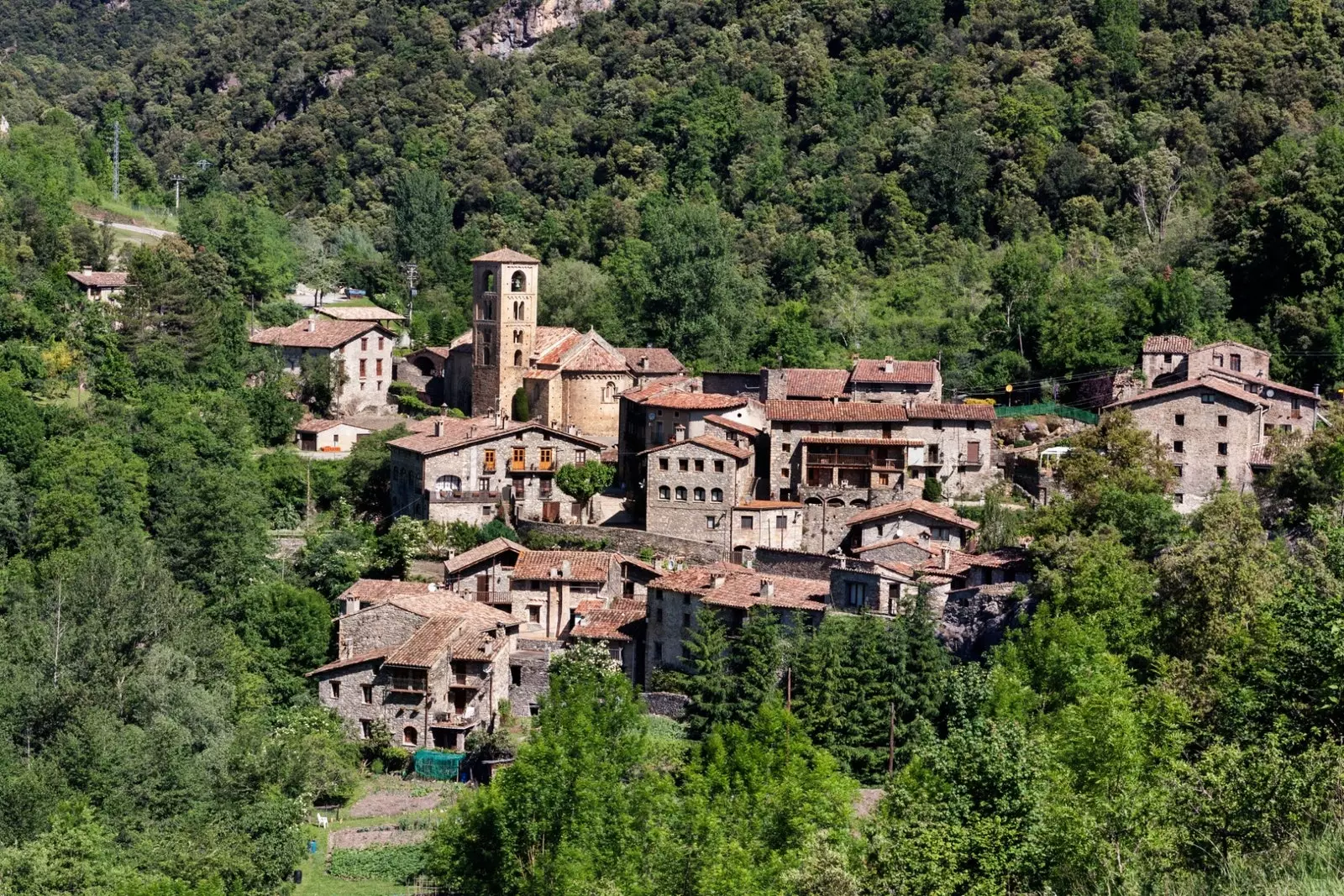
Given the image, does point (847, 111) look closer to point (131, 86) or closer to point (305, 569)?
point (305, 569)

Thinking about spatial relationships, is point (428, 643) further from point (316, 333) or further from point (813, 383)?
point (316, 333)

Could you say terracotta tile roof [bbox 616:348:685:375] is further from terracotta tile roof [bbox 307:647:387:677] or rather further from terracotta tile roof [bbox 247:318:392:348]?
terracotta tile roof [bbox 307:647:387:677]

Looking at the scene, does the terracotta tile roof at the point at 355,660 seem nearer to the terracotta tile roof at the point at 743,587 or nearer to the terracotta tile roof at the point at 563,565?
the terracotta tile roof at the point at 563,565

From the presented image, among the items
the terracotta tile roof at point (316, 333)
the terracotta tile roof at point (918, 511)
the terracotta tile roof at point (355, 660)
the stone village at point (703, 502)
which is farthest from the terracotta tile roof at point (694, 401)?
the terracotta tile roof at point (316, 333)

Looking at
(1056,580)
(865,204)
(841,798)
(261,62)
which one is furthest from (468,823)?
(261,62)

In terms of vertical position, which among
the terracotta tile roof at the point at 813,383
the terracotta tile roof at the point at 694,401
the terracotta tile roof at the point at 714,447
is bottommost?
the terracotta tile roof at the point at 714,447

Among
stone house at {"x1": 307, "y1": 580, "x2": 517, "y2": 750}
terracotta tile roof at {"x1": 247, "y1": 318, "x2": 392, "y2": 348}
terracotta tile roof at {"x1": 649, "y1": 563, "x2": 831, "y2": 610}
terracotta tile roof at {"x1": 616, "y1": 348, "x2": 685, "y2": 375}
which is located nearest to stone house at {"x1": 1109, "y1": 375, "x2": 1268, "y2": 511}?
terracotta tile roof at {"x1": 649, "y1": 563, "x2": 831, "y2": 610}
